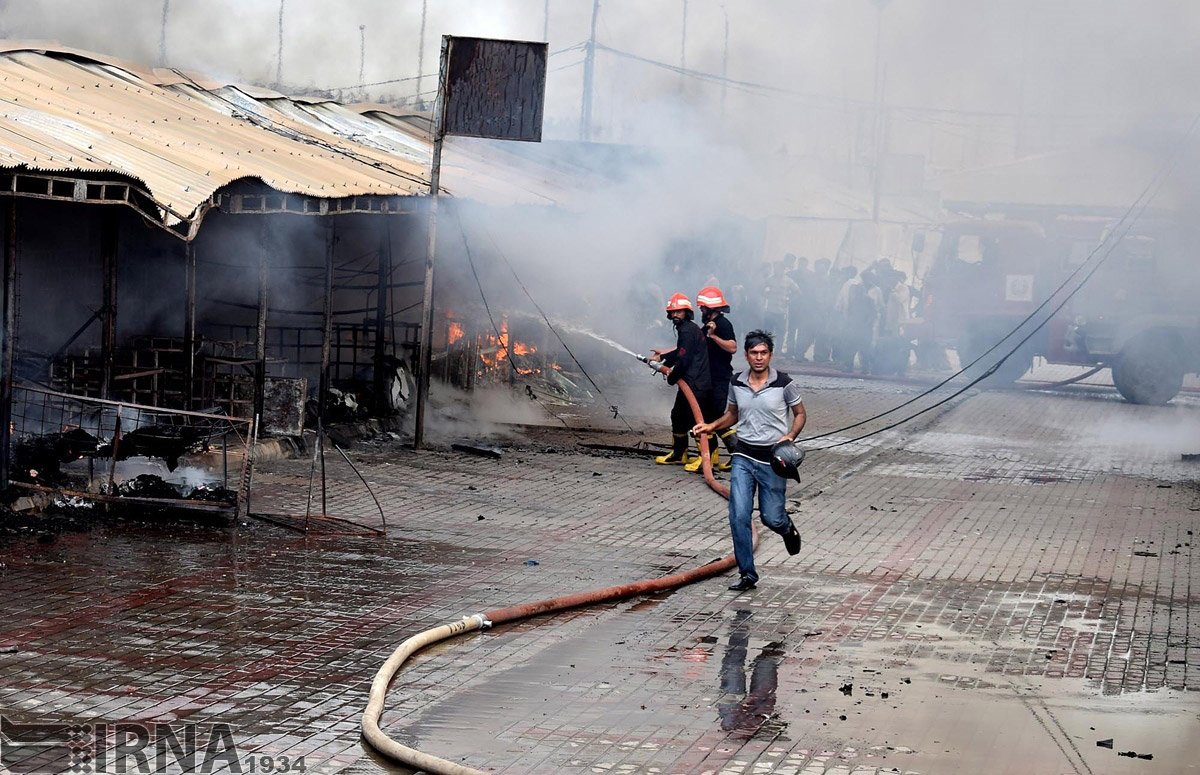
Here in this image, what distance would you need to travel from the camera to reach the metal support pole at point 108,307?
33.7 ft

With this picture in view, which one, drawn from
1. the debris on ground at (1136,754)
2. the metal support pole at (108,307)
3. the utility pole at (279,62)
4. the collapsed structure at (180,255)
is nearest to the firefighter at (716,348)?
the collapsed structure at (180,255)

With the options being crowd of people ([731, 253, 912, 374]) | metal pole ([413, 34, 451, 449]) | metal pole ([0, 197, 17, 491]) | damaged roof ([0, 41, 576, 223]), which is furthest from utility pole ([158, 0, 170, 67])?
crowd of people ([731, 253, 912, 374])

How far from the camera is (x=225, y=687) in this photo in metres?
5.83

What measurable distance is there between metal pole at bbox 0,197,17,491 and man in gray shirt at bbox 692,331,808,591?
500 cm

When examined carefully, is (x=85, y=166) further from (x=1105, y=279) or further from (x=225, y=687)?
(x=1105, y=279)

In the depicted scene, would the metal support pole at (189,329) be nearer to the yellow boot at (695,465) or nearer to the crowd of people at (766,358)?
the crowd of people at (766,358)

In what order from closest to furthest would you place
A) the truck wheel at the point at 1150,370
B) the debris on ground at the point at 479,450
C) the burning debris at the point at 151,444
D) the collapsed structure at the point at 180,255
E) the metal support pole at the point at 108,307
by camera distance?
1. the collapsed structure at the point at 180,255
2. the burning debris at the point at 151,444
3. the metal support pole at the point at 108,307
4. the debris on ground at the point at 479,450
5. the truck wheel at the point at 1150,370

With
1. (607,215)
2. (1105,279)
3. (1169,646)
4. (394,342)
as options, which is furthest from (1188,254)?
(1169,646)

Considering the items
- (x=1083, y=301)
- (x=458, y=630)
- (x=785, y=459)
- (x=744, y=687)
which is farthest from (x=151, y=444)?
(x=1083, y=301)

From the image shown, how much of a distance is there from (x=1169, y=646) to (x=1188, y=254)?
1530cm

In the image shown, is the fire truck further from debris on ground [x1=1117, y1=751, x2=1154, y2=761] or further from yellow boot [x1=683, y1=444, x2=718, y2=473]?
debris on ground [x1=1117, y1=751, x2=1154, y2=761]

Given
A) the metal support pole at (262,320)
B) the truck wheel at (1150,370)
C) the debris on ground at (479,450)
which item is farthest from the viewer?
the truck wheel at (1150,370)

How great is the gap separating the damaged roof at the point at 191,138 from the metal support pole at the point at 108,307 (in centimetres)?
64

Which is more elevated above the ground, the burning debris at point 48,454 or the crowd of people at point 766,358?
the crowd of people at point 766,358
